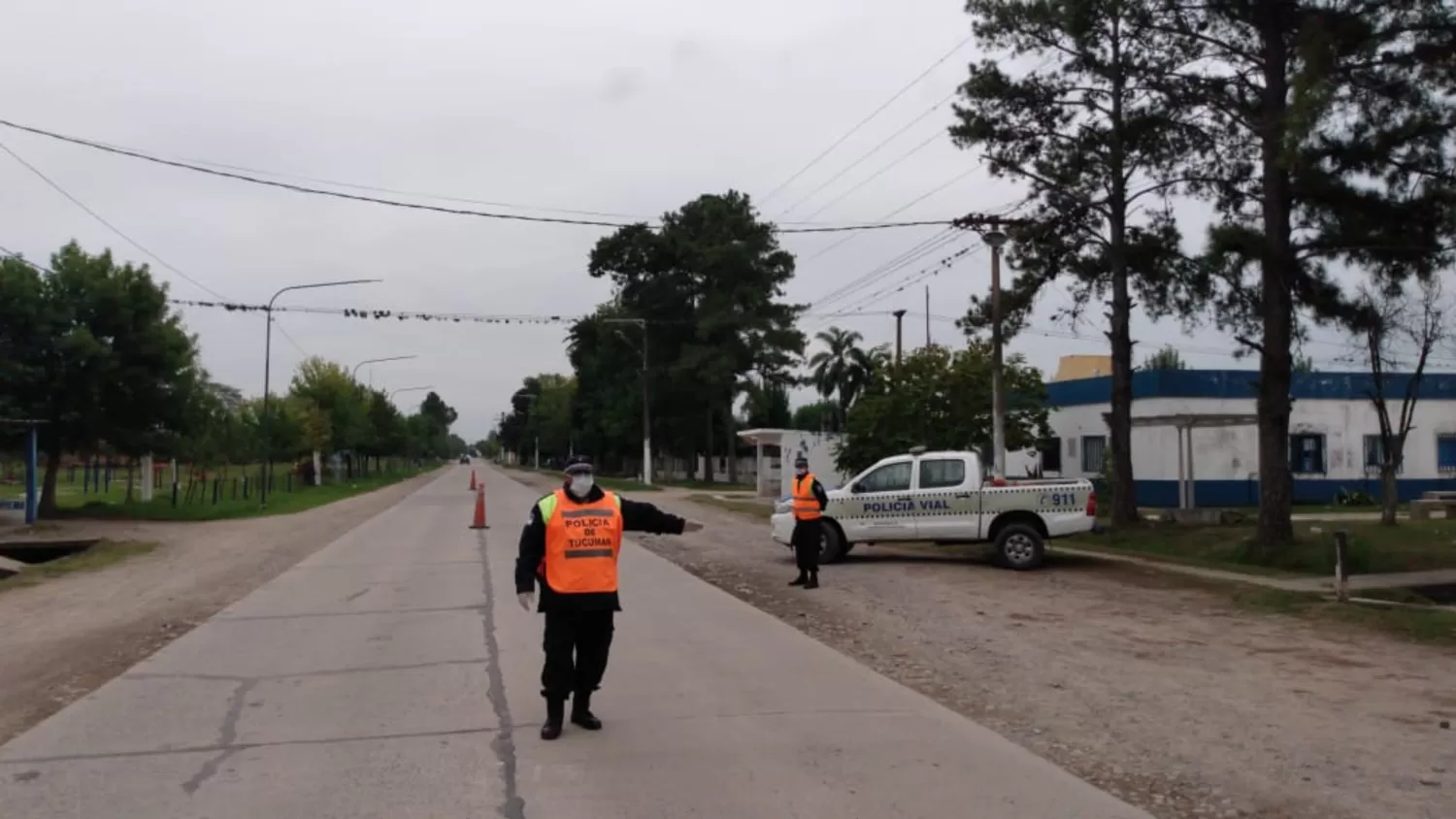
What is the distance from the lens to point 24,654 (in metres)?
11.6

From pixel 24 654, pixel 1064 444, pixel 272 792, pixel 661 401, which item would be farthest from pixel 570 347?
pixel 272 792

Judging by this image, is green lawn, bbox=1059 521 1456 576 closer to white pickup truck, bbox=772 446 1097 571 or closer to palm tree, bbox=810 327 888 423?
white pickup truck, bbox=772 446 1097 571

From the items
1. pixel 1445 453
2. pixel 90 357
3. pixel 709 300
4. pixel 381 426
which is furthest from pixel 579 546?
pixel 381 426

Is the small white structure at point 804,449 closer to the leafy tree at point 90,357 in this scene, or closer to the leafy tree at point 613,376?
the leafy tree at point 613,376

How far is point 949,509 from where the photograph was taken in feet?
65.5

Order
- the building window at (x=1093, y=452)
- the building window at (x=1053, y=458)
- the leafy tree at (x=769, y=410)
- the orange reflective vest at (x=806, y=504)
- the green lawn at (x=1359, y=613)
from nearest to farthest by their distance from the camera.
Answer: the green lawn at (x=1359, y=613), the orange reflective vest at (x=806, y=504), the building window at (x=1093, y=452), the building window at (x=1053, y=458), the leafy tree at (x=769, y=410)

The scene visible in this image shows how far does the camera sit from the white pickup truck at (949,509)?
1956cm

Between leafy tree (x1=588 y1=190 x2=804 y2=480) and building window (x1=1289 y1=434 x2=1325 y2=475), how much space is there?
29633mm

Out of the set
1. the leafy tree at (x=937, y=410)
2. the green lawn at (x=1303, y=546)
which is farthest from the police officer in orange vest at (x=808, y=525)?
the leafy tree at (x=937, y=410)

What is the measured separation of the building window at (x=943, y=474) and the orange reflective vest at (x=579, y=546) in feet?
42.6

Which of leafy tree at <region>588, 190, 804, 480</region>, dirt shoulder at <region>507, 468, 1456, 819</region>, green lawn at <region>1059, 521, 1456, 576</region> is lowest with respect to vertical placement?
Result: dirt shoulder at <region>507, 468, 1456, 819</region>

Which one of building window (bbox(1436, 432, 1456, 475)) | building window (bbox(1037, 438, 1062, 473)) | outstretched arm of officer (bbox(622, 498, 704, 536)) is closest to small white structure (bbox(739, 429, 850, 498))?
building window (bbox(1037, 438, 1062, 473))

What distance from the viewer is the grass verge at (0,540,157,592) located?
18750 mm

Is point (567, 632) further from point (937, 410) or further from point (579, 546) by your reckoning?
point (937, 410)
